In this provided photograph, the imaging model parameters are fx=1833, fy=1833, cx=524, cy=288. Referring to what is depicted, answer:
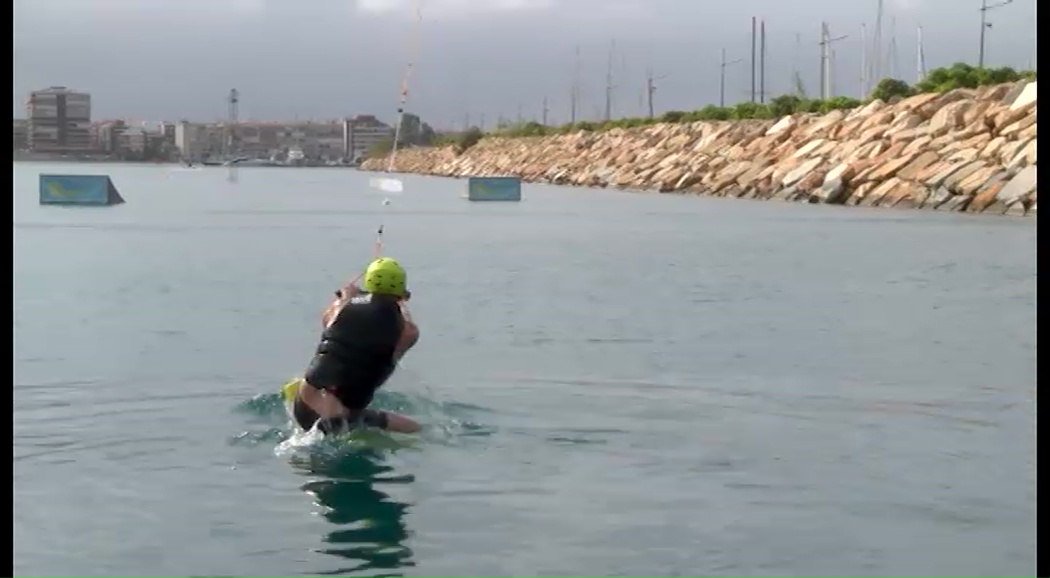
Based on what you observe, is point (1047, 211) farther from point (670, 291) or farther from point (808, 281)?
point (808, 281)

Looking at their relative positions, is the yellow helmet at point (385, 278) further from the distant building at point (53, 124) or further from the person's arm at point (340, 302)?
the distant building at point (53, 124)

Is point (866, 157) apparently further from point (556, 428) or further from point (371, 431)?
point (371, 431)

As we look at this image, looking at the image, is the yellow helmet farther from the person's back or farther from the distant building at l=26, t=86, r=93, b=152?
the distant building at l=26, t=86, r=93, b=152

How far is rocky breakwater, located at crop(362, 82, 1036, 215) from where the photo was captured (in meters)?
44.9

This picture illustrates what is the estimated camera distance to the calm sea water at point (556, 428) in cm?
819

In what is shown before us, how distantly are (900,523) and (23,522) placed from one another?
13.7 ft

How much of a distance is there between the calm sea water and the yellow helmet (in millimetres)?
941

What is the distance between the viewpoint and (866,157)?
53562mm

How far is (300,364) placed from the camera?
14.9 m

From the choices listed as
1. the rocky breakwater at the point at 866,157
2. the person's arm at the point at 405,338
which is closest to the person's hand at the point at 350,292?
the person's arm at the point at 405,338

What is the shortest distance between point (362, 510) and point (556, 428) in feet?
9.13

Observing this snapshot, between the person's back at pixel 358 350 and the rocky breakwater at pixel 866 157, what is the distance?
105 ft

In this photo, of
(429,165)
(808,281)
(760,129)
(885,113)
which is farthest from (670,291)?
(429,165)

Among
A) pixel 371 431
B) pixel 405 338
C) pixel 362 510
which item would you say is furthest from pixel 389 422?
pixel 362 510
